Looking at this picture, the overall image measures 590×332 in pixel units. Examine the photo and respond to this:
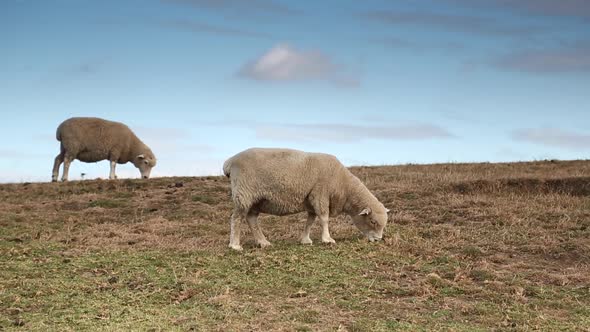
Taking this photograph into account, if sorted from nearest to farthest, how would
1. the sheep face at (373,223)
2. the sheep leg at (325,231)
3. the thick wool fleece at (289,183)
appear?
the thick wool fleece at (289,183) < the sheep leg at (325,231) < the sheep face at (373,223)

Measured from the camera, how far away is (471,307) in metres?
9.69

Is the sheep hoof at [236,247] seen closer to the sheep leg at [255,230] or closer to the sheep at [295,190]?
the sheep at [295,190]

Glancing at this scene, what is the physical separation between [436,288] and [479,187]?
11.1 m

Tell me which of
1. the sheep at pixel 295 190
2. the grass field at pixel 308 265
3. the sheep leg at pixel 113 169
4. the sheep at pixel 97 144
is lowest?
the grass field at pixel 308 265

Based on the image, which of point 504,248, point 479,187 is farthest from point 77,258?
point 479,187

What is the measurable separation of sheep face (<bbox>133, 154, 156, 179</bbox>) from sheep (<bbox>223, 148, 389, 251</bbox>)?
1563 centimetres

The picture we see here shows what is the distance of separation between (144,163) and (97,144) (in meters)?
2.41

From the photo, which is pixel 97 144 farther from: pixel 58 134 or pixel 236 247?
pixel 236 247

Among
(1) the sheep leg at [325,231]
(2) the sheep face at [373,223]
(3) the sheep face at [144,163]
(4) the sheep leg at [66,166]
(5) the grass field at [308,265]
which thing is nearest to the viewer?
(5) the grass field at [308,265]

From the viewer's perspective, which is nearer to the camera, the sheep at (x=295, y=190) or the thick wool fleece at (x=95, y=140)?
the sheep at (x=295, y=190)

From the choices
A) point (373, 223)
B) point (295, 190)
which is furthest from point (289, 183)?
point (373, 223)

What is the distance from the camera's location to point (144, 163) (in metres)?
29.1

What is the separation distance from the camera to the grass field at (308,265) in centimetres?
917

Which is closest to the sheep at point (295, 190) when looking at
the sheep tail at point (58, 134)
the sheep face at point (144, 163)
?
the sheep tail at point (58, 134)
